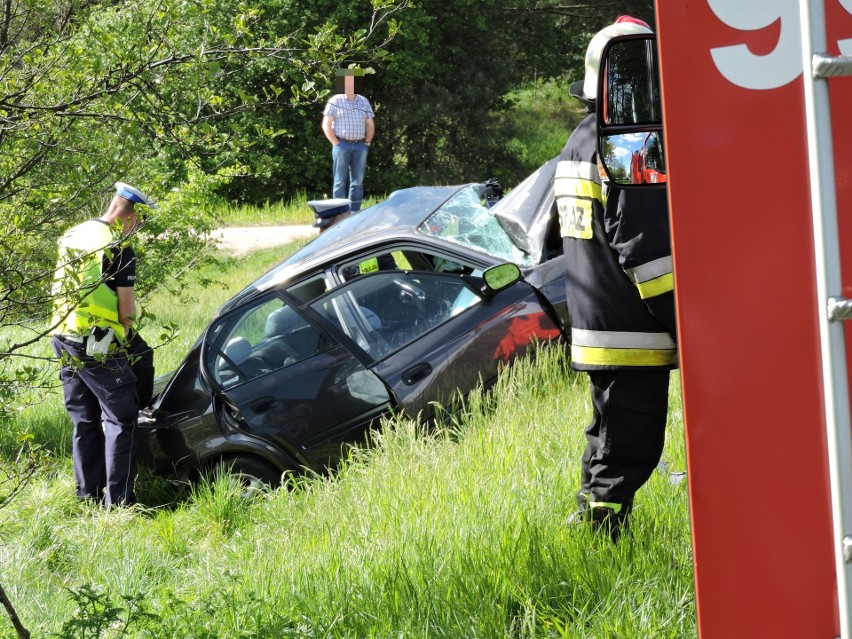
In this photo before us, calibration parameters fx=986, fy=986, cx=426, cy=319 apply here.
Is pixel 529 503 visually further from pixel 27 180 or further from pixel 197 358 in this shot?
pixel 197 358

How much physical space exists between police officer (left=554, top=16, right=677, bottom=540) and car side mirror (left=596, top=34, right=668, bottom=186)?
0.68 meters

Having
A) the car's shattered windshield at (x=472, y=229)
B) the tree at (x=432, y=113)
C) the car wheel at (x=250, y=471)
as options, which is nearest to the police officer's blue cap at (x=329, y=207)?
the car's shattered windshield at (x=472, y=229)

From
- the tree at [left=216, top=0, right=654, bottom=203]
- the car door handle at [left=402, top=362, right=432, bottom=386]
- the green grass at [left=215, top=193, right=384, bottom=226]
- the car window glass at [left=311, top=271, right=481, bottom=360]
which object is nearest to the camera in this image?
the car door handle at [left=402, top=362, right=432, bottom=386]

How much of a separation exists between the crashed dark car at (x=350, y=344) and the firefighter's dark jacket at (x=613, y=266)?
188cm

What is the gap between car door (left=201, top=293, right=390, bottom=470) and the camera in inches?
205

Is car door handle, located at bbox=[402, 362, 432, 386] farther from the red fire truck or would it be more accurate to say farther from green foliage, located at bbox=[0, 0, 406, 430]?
the red fire truck

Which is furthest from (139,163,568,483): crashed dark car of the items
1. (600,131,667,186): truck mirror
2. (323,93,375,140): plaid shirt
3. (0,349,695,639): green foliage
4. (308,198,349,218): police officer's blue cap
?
(323,93,375,140): plaid shirt

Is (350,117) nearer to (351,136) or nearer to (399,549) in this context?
(351,136)

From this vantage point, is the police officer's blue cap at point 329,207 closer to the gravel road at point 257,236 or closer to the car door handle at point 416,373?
the car door handle at point 416,373

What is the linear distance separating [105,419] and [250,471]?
90 centimetres

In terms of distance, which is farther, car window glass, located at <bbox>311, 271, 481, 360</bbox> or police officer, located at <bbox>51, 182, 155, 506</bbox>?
car window glass, located at <bbox>311, 271, 481, 360</bbox>

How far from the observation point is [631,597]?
2.85m

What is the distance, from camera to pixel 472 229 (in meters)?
5.94

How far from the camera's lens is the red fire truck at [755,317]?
1.59 m
